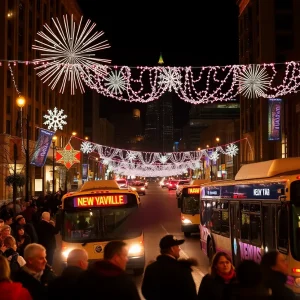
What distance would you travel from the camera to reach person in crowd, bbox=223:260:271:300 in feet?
17.3

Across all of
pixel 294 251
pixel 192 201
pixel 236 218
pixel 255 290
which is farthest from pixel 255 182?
pixel 192 201

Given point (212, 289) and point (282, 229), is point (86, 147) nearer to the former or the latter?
point (282, 229)

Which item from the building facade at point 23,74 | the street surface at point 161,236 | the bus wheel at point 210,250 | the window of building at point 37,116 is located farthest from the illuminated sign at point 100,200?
the window of building at point 37,116

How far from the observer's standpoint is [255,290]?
5.30m

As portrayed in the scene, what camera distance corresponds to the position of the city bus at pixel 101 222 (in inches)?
585

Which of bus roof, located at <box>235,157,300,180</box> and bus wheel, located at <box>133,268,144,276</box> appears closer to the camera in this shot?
bus roof, located at <box>235,157,300,180</box>

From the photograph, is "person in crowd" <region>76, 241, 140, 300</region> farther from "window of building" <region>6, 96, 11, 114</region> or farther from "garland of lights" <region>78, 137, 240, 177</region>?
"garland of lights" <region>78, 137, 240, 177</region>

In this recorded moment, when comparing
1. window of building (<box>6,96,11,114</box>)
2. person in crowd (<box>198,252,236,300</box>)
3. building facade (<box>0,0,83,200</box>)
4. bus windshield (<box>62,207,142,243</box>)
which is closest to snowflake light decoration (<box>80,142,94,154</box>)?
building facade (<box>0,0,83,200</box>)

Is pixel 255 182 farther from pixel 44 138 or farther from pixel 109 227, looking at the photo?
pixel 44 138

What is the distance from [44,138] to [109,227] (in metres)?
23.0

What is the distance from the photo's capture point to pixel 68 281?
593cm

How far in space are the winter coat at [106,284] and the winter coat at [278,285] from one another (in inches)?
69.9

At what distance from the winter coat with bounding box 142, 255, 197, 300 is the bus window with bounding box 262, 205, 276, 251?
5018mm

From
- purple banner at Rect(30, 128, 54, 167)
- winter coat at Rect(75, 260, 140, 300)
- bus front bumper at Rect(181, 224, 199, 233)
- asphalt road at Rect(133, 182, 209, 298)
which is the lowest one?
asphalt road at Rect(133, 182, 209, 298)
